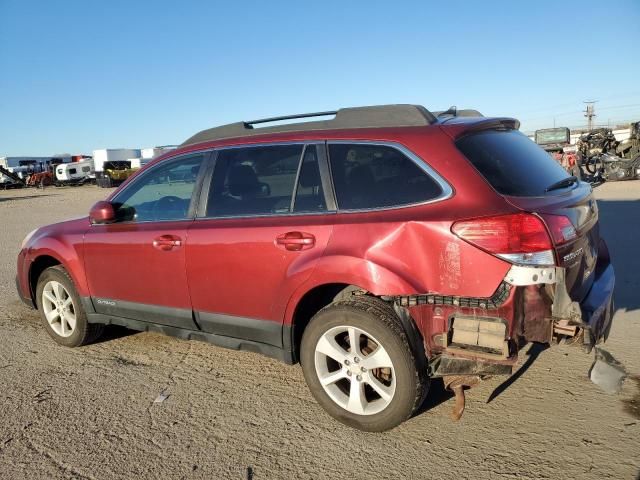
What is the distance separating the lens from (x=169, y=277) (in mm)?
3797

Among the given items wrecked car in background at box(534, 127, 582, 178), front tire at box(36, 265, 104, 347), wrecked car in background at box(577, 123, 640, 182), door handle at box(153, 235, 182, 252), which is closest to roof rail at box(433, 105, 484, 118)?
door handle at box(153, 235, 182, 252)

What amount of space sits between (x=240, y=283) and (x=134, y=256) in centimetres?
107

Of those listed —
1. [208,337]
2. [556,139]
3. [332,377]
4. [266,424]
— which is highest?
[556,139]

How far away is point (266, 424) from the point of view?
3.20 meters

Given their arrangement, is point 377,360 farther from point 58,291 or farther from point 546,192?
point 58,291

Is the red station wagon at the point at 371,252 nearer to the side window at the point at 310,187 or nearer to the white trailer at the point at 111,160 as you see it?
the side window at the point at 310,187

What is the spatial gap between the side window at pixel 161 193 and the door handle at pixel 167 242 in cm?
18

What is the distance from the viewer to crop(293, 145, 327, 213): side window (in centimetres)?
323

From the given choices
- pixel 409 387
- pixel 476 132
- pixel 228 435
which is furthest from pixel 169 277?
pixel 476 132

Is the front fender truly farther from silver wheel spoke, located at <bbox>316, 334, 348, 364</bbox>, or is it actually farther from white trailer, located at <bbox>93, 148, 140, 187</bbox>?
white trailer, located at <bbox>93, 148, 140, 187</bbox>

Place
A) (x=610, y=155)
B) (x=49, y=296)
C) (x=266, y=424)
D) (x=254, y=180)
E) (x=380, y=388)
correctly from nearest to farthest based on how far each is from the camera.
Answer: (x=380, y=388)
(x=266, y=424)
(x=254, y=180)
(x=49, y=296)
(x=610, y=155)

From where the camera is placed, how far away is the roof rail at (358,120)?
3176 mm

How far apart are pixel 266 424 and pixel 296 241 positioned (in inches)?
46.1

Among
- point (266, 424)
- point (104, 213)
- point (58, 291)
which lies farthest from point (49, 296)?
point (266, 424)
